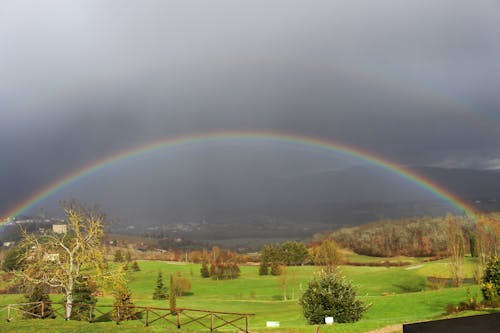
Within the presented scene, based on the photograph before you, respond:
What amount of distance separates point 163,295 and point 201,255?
93.2 meters

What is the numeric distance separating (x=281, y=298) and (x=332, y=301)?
50.7 m

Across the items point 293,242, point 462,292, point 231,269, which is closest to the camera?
point 462,292

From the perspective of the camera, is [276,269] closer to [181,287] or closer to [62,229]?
[181,287]

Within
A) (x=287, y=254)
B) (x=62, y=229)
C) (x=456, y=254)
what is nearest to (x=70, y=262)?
(x=62, y=229)

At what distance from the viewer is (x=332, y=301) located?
30.3 m

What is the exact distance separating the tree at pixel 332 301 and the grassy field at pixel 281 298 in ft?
4.48

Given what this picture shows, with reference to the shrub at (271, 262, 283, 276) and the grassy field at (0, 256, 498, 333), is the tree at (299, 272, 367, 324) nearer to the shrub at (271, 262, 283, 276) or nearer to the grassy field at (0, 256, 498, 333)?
the grassy field at (0, 256, 498, 333)

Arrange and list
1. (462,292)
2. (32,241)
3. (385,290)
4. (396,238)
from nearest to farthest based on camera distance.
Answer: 1. (32,241)
2. (462,292)
3. (385,290)
4. (396,238)

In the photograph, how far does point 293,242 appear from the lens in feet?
467

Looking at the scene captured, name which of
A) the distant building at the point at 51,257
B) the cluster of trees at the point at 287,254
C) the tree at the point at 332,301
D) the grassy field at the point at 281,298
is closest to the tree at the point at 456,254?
the grassy field at the point at 281,298

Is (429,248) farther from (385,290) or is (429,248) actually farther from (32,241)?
(32,241)

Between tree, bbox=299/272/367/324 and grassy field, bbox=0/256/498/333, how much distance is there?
4.48ft

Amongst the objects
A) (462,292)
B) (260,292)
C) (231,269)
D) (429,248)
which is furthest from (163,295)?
(429,248)

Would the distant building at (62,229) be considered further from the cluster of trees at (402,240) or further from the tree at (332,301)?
the cluster of trees at (402,240)
